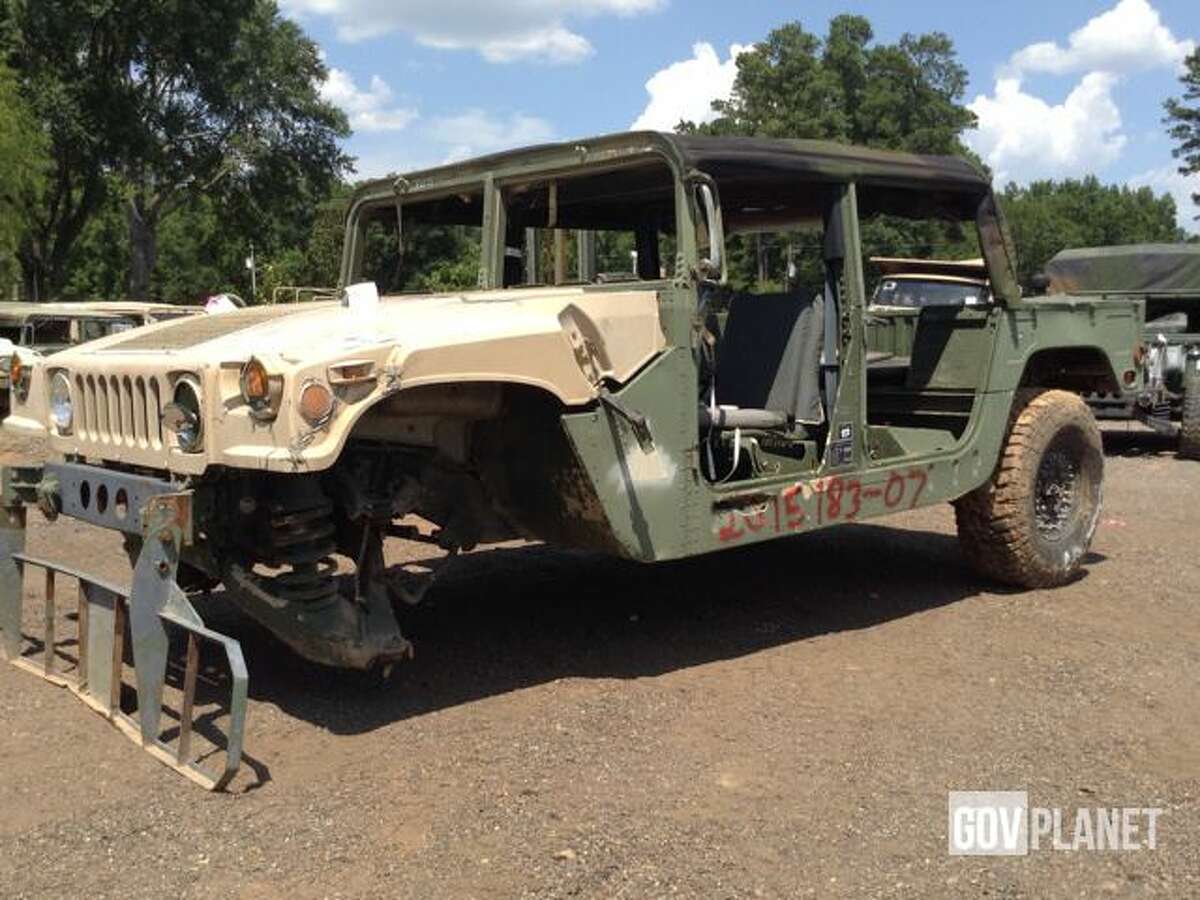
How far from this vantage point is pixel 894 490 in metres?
5.44

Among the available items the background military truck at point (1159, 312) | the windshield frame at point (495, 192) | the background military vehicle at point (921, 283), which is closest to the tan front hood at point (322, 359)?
the windshield frame at point (495, 192)

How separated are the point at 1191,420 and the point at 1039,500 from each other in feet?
22.3

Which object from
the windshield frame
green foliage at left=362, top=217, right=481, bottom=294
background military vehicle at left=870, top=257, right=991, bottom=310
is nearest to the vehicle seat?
the windshield frame

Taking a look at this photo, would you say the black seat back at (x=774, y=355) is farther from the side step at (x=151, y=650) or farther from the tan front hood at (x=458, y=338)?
the side step at (x=151, y=650)

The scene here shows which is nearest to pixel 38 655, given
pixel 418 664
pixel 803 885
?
pixel 418 664

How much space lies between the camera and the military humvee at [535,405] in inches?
152

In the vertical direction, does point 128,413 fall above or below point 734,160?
below

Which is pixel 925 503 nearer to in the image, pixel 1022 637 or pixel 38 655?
pixel 1022 637

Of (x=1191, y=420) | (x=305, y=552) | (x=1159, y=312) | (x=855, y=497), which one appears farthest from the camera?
(x=1159, y=312)

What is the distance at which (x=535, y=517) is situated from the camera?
4.63m

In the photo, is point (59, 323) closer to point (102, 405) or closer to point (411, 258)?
point (411, 258)

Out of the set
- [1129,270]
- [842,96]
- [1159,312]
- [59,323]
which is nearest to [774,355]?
[1129,270]

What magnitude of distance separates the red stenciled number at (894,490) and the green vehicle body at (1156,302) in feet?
23.3

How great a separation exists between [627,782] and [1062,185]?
3819 inches
